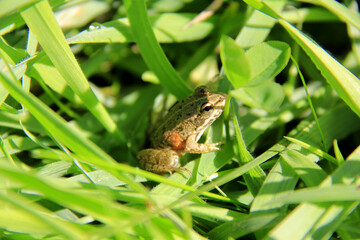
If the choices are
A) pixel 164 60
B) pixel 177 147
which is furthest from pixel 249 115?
pixel 164 60

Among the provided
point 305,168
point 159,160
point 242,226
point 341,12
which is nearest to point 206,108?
point 159,160

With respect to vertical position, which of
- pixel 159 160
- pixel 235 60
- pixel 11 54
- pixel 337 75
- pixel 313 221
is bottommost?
pixel 313 221

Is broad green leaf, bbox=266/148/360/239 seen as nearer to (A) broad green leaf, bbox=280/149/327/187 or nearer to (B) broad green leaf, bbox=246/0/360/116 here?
(A) broad green leaf, bbox=280/149/327/187

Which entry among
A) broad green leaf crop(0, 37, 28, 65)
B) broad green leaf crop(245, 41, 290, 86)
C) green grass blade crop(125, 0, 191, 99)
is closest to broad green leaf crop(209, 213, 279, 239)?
broad green leaf crop(245, 41, 290, 86)

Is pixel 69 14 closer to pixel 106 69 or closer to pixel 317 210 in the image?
pixel 106 69

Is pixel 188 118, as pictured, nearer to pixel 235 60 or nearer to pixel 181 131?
pixel 181 131

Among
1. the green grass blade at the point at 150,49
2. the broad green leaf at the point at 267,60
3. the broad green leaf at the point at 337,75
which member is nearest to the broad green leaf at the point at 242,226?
the broad green leaf at the point at 267,60
